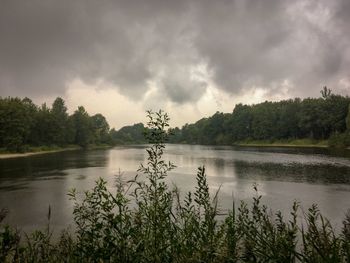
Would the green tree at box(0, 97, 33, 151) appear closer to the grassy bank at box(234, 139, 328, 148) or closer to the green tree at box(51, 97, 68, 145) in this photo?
the green tree at box(51, 97, 68, 145)

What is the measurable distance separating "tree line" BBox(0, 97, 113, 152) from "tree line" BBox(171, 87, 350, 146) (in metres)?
76.3

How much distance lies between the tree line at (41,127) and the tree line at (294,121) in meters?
76.3

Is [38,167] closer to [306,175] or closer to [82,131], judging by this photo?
[306,175]

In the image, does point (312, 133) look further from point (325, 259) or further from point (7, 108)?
point (325, 259)

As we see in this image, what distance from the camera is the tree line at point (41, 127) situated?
96.9 m

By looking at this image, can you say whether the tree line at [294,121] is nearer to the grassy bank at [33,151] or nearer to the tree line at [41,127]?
the tree line at [41,127]

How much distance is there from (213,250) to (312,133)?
137m

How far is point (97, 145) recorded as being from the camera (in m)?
178

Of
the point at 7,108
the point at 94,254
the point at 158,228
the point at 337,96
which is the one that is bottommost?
the point at 94,254

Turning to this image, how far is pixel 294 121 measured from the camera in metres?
143

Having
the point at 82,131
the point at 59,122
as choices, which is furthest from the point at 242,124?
the point at 59,122

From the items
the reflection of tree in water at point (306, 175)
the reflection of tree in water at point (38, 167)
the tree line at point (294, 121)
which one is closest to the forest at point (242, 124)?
the tree line at point (294, 121)

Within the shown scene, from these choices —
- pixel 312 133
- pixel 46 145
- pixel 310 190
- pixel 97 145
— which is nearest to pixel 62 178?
pixel 310 190

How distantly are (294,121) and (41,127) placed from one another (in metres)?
104
